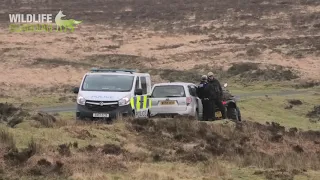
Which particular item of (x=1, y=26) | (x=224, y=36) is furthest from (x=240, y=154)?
(x=1, y=26)

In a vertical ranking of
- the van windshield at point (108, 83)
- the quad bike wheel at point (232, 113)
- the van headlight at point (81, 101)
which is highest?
the van windshield at point (108, 83)

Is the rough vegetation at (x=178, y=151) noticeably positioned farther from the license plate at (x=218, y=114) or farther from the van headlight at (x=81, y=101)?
the van headlight at (x=81, y=101)

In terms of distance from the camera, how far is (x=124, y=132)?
1441 centimetres

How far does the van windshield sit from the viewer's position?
59.2ft

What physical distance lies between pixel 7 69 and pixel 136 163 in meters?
44.3

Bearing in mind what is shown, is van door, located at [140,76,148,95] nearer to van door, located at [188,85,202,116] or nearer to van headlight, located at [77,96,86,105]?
van door, located at [188,85,202,116]

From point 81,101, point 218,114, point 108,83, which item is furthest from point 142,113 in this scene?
point 218,114

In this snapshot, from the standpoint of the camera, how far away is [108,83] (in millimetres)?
18281

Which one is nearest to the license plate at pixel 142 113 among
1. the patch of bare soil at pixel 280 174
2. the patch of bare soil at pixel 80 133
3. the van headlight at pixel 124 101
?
the van headlight at pixel 124 101

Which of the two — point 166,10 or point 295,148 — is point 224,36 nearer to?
point 166,10

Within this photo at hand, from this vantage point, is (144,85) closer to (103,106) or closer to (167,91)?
(167,91)

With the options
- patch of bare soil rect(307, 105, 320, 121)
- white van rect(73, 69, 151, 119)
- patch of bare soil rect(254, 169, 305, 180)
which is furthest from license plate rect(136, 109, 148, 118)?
patch of bare soil rect(307, 105, 320, 121)

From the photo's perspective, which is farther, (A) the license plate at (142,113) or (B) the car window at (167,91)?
(B) the car window at (167,91)

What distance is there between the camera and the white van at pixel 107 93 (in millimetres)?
17281
